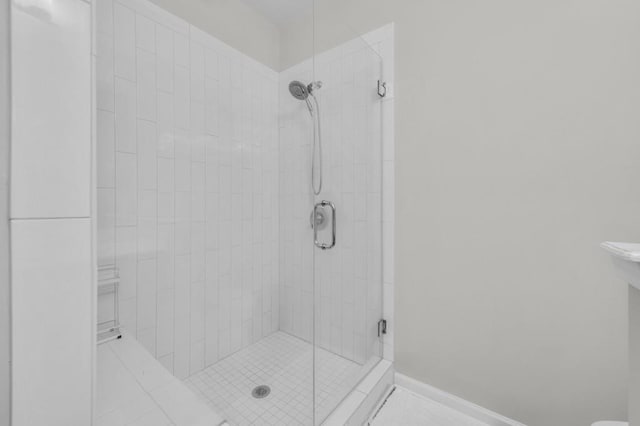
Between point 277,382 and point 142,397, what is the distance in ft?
2.62

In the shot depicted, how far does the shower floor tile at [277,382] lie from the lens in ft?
4.02

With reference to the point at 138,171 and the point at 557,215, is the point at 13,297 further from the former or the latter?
the point at 557,215

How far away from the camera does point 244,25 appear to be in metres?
1.76

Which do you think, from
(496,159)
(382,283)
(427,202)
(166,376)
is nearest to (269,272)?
(382,283)

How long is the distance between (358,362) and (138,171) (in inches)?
59.0

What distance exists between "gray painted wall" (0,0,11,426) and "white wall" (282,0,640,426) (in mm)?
1308

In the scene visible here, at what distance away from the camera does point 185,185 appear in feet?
4.77

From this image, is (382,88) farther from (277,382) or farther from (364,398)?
(277,382)

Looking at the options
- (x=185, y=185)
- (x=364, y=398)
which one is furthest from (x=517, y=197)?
(x=185, y=185)

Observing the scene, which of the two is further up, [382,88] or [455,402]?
[382,88]

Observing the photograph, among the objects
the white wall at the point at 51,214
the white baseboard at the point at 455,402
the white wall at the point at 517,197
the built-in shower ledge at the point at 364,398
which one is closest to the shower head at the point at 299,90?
the white wall at the point at 517,197

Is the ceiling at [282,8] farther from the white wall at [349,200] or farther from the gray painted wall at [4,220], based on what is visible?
the gray painted wall at [4,220]

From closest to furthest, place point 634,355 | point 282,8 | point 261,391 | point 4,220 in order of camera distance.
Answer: point 4,220 → point 634,355 → point 261,391 → point 282,8

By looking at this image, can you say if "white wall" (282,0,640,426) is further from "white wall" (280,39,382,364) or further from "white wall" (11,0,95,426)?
"white wall" (11,0,95,426)
